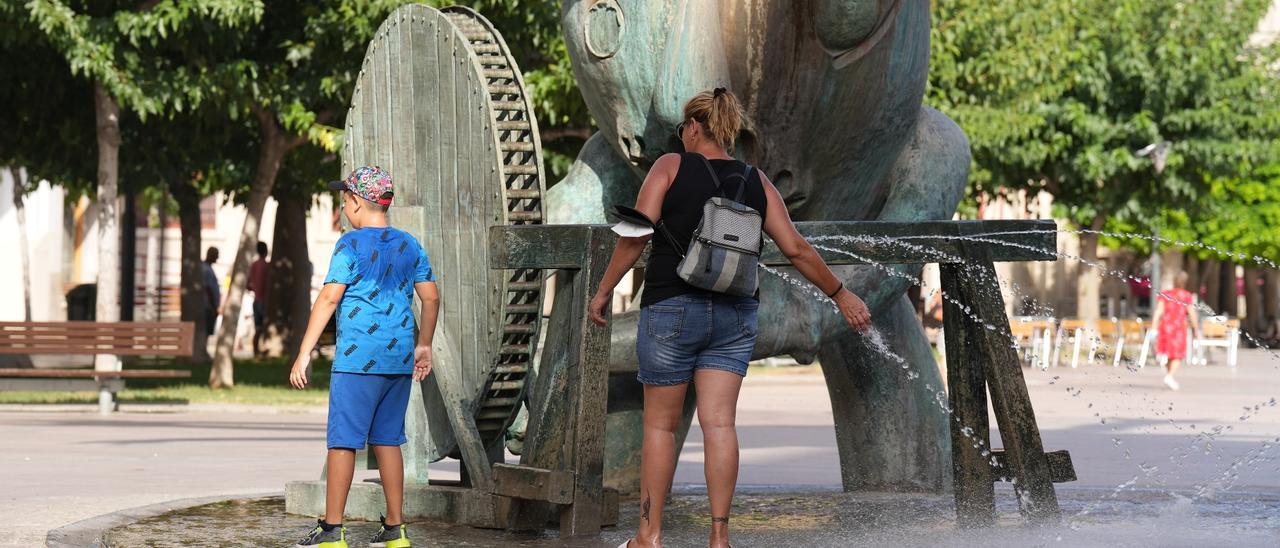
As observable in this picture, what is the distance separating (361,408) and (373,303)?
1.08 feet

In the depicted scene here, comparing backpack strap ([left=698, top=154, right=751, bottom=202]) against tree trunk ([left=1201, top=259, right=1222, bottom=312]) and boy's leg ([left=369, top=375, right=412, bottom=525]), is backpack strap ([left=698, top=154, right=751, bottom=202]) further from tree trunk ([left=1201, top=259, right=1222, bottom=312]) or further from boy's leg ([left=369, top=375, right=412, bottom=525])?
tree trunk ([left=1201, top=259, right=1222, bottom=312])

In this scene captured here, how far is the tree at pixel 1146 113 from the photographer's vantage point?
105 feet

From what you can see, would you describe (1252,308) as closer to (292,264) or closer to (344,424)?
(292,264)

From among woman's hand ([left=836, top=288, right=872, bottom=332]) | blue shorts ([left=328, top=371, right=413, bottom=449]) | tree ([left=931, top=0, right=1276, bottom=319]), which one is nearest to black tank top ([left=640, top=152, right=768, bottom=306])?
woman's hand ([left=836, top=288, right=872, bottom=332])

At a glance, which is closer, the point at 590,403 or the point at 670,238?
the point at 670,238

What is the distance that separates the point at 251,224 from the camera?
19.6 m

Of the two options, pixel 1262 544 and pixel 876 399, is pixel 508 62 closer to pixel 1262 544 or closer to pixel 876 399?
pixel 876 399

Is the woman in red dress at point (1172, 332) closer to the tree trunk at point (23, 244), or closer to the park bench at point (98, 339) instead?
the park bench at point (98, 339)

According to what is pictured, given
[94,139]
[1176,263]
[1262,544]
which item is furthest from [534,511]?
[1176,263]

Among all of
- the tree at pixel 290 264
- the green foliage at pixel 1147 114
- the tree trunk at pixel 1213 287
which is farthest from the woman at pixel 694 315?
the tree trunk at pixel 1213 287

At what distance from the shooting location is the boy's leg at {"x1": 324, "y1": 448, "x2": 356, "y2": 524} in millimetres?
5918

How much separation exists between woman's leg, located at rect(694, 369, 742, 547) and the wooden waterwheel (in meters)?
1.28

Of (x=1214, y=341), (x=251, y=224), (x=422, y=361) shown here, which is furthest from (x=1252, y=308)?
(x=422, y=361)

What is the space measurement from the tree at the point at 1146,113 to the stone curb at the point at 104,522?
23.8 m
